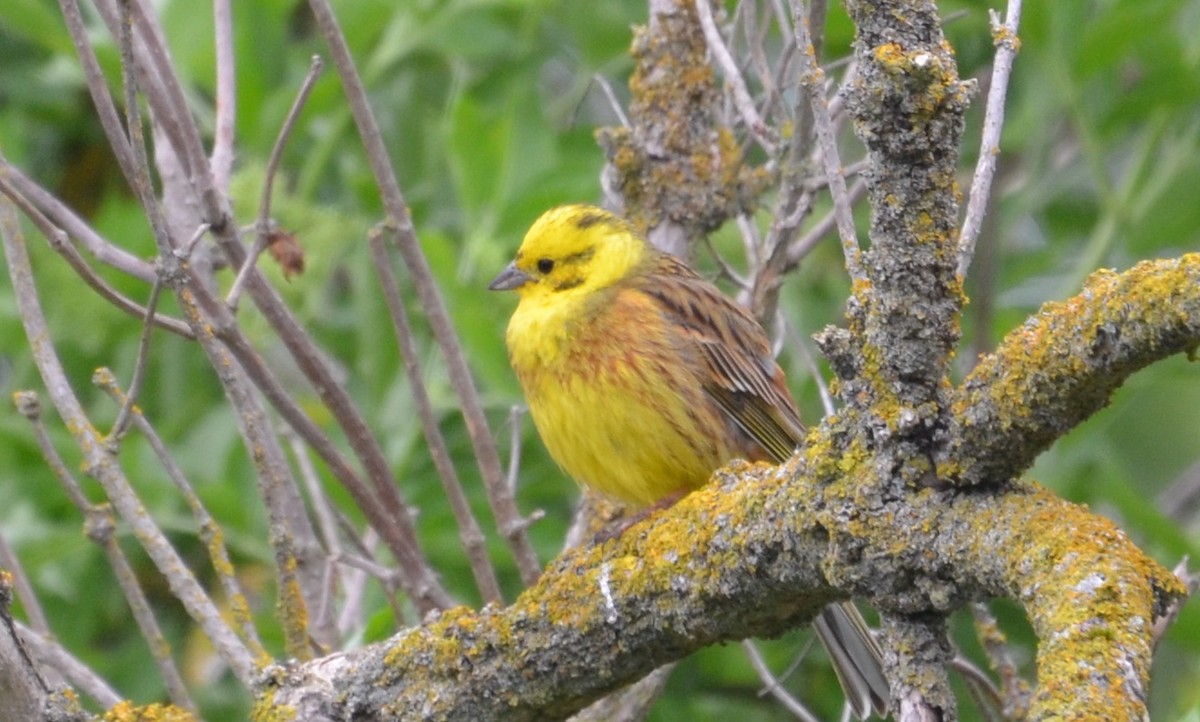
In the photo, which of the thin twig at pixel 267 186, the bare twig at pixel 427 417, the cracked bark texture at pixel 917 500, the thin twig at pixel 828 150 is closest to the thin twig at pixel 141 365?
the thin twig at pixel 267 186

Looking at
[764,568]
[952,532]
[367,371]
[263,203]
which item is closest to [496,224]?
[367,371]

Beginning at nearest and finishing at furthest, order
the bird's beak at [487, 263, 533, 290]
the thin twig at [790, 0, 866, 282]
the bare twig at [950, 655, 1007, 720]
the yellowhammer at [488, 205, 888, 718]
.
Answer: the thin twig at [790, 0, 866, 282]
the bare twig at [950, 655, 1007, 720]
the yellowhammer at [488, 205, 888, 718]
the bird's beak at [487, 263, 533, 290]

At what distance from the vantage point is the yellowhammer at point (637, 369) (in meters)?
3.75

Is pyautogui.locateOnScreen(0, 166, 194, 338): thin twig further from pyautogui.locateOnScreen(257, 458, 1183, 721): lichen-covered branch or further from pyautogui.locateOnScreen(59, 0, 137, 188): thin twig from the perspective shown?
pyautogui.locateOnScreen(257, 458, 1183, 721): lichen-covered branch

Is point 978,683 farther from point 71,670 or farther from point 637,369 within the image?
point 71,670

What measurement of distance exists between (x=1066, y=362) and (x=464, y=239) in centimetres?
345

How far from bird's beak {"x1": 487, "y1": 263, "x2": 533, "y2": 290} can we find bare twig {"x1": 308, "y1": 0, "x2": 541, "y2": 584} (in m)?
0.71

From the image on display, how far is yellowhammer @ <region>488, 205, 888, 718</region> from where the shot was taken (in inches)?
148

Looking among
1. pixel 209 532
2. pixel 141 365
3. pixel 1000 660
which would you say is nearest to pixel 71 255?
pixel 141 365

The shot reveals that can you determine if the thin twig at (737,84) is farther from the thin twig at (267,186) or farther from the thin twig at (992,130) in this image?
the thin twig at (992,130)

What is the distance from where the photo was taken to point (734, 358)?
401 centimetres

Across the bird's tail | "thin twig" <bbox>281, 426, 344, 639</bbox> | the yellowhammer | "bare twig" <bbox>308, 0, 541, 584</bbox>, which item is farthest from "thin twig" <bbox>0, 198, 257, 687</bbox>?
the bird's tail

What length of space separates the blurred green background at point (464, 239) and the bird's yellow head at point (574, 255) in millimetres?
469

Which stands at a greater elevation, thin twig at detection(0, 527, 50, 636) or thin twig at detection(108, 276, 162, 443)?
thin twig at detection(108, 276, 162, 443)
